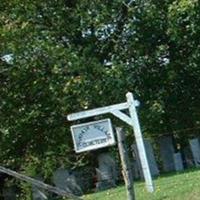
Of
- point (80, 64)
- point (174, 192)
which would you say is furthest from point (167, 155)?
point (174, 192)

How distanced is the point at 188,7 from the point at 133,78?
3.92 meters

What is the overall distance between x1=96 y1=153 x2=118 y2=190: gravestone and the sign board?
8399mm

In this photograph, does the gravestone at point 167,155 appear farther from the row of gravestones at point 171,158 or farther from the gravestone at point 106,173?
the gravestone at point 106,173

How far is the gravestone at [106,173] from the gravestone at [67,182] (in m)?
0.72

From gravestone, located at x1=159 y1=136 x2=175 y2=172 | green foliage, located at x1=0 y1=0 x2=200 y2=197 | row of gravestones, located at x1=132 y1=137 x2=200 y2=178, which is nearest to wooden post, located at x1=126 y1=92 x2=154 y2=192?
row of gravestones, located at x1=132 y1=137 x2=200 y2=178

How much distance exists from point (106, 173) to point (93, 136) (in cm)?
937

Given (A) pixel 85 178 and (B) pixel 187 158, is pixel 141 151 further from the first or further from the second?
(B) pixel 187 158

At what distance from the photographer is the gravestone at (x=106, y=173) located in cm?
2016

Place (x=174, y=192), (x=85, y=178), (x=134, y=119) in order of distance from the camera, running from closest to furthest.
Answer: (x=174, y=192) < (x=134, y=119) < (x=85, y=178)

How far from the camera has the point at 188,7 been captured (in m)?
21.0

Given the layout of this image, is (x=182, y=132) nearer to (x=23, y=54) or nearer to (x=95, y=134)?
(x=23, y=54)

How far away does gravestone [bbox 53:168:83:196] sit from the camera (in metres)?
20.1

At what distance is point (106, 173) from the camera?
67.4ft

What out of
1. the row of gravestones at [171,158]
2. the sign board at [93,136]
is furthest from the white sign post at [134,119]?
the row of gravestones at [171,158]
